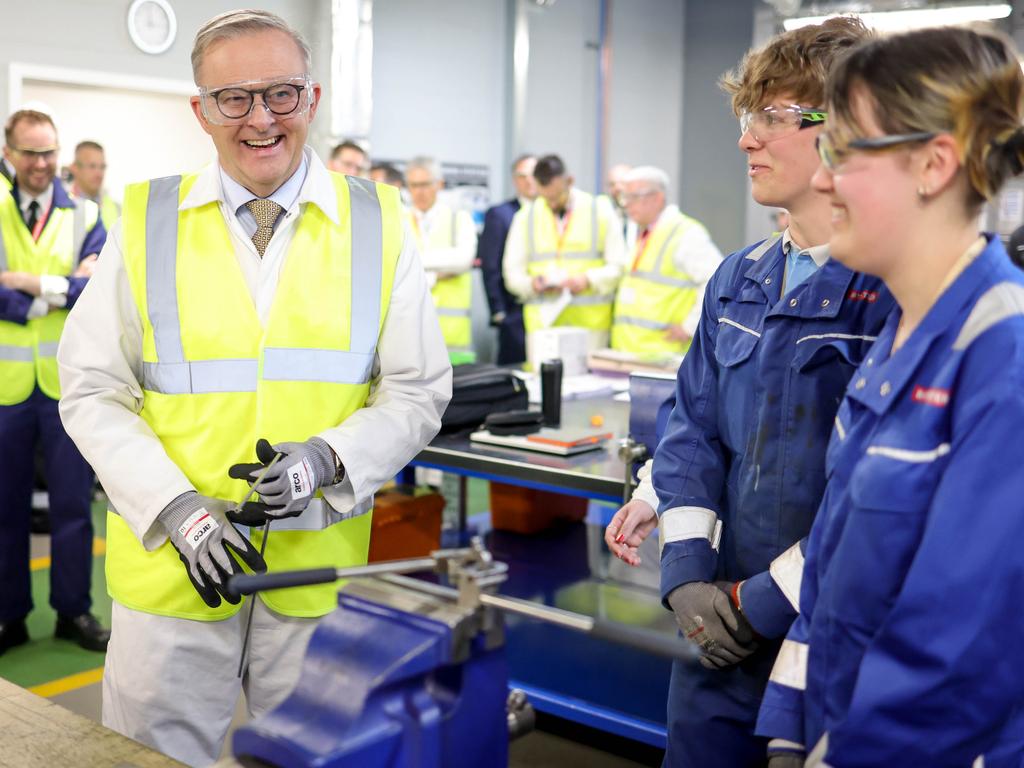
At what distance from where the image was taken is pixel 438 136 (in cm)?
813

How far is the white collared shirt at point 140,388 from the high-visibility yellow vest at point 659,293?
11.2ft

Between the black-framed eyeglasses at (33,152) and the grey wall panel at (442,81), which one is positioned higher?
the grey wall panel at (442,81)

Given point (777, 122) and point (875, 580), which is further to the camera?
point (777, 122)

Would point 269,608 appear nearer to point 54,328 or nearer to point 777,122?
point 777,122

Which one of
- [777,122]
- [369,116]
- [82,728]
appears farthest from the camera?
[369,116]

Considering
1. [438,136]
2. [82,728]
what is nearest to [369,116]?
[438,136]

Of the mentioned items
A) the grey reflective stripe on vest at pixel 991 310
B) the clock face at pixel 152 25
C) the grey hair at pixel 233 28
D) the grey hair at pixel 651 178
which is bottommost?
the grey reflective stripe on vest at pixel 991 310

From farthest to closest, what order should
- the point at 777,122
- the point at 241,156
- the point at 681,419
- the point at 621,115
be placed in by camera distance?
the point at 621,115, the point at 241,156, the point at 681,419, the point at 777,122

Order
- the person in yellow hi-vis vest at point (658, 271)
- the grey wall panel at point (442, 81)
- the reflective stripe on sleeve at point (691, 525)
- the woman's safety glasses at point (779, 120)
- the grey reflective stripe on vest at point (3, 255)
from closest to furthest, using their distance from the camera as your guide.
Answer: the woman's safety glasses at point (779, 120) < the reflective stripe on sleeve at point (691, 525) < the grey reflective stripe on vest at point (3, 255) < the person in yellow hi-vis vest at point (658, 271) < the grey wall panel at point (442, 81)

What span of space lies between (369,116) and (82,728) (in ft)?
19.6

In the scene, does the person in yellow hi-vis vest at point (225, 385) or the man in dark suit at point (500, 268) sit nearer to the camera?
the person in yellow hi-vis vest at point (225, 385)

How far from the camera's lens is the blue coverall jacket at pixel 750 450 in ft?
4.81

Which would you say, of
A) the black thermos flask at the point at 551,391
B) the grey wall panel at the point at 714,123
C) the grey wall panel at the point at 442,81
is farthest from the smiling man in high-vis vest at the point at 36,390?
the grey wall panel at the point at 714,123

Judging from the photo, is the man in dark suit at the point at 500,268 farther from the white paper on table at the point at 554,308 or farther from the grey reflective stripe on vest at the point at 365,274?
the grey reflective stripe on vest at the point at 365,274
